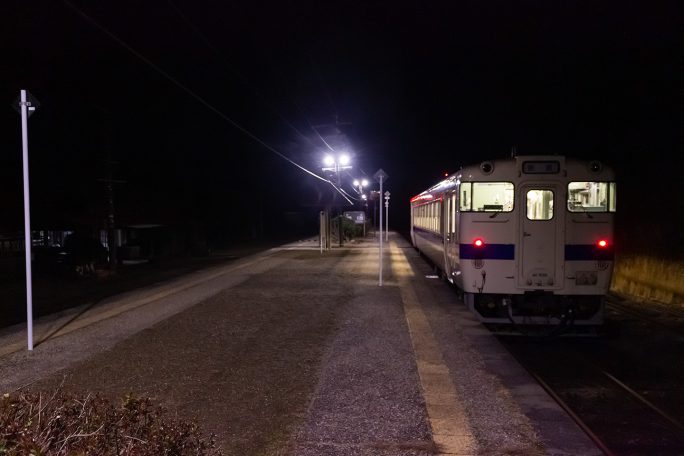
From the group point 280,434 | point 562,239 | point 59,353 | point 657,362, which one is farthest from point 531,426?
point 59,353

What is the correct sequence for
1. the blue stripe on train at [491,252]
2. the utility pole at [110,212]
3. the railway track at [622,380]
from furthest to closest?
1. the utility pole at [110,212]
2. the blue stripe on train at [491,252]
3. the railway track at [622,380]

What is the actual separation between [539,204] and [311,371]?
15.8 feet

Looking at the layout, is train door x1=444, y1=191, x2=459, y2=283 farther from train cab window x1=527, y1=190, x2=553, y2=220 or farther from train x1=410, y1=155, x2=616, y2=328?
train cab window x1=527, y1=190, x2=553, y2=220

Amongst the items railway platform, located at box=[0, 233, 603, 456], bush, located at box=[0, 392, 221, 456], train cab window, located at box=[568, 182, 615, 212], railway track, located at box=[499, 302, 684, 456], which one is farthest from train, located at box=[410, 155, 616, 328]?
bush, located at box=[0, 392, 221, 456]

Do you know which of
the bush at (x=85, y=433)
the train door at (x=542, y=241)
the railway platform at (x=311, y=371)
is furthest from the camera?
the train door at (x=542, y=241)

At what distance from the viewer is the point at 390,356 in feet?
23.4

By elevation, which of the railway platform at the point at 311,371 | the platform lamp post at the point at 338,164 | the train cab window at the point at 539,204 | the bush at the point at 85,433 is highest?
the platform lamp post at the point at 338,164

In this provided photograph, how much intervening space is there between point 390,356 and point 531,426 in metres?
2.54

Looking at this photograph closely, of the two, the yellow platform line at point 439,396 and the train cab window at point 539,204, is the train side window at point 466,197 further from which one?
the yellow platform line at point 439,396

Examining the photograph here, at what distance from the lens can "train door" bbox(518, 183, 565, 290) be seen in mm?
8844

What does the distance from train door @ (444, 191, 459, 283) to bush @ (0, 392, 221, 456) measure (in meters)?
7.02

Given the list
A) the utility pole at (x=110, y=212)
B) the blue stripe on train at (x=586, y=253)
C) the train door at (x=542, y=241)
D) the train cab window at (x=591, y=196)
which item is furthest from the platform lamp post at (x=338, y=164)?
the blue stripe on train at (x=586, y=253)

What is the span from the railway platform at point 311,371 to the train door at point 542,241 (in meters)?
1.22

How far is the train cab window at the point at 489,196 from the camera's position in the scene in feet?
29.8
